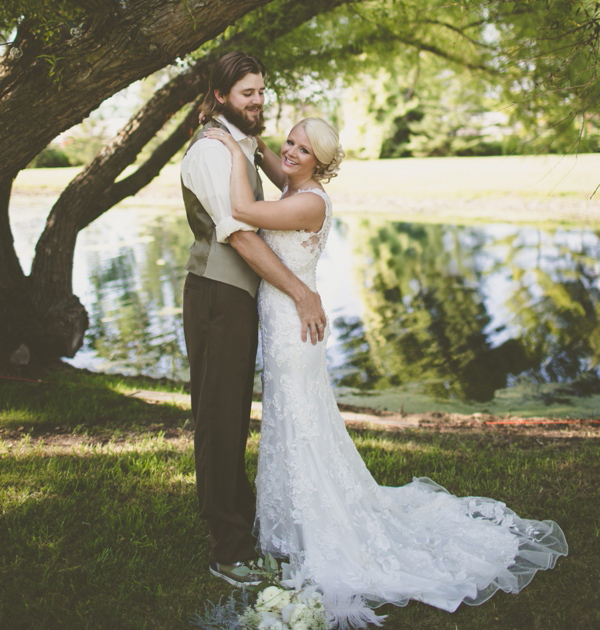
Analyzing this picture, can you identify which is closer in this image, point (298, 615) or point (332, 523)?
point (298, 615)

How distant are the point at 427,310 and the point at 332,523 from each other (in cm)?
763

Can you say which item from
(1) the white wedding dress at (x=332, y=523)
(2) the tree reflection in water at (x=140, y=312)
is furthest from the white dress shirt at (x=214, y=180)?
(2) the tree reflection in water at (x=140, y=312)

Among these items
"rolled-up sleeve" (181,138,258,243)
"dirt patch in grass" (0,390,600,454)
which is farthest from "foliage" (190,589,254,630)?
"dirt patch in grass" (0,390,600,454)

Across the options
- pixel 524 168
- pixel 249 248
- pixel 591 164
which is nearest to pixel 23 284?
pixel 249 248

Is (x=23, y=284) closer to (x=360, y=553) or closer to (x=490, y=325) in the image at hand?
(x=360, y=553)

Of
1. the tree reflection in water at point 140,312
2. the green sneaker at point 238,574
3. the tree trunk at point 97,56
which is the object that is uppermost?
the tree trunk at point 97,56

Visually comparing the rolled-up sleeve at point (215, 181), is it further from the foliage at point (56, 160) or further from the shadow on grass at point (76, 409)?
the foliage at point (56, 160)

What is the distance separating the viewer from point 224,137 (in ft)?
9.18

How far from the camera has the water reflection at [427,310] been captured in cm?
777

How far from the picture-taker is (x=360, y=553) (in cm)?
295

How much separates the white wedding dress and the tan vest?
7.2 inches

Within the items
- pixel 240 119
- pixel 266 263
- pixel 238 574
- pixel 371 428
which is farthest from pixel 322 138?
pixel 371 428

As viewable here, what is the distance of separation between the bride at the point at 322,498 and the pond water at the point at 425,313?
3683 mm

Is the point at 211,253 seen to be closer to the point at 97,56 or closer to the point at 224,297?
the point at 224,297
